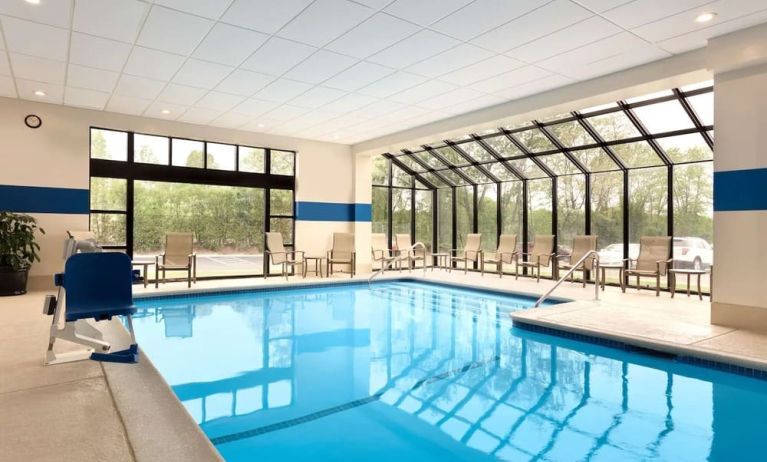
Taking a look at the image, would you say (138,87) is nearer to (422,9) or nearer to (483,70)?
(422,9)

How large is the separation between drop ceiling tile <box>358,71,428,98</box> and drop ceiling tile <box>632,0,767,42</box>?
252cm

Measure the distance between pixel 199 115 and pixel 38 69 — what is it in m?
2.49

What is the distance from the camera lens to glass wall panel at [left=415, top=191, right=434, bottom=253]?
11.8 meters

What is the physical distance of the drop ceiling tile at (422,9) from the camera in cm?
388

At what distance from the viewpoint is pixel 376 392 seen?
3.36 meters

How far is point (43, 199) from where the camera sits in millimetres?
7230

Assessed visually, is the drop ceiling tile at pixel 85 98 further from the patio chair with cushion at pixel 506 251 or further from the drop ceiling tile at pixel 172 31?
the patio chair with cushion at pixel 506 251

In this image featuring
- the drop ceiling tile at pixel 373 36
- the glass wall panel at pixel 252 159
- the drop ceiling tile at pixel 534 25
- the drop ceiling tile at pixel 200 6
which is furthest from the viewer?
the glass wall panel at pixel 252 159

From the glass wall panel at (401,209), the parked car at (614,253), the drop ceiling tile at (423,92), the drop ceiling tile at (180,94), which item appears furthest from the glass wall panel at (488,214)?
the drop ceiling tile at (180,94)

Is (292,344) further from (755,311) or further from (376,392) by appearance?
(755,311)

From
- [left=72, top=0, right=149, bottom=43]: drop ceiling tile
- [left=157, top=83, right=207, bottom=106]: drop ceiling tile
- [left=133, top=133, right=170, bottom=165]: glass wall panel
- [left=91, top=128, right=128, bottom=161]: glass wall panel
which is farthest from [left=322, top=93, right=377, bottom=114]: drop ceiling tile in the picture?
[left=91, top=128, right=128, bottom=161]: glass wall panel

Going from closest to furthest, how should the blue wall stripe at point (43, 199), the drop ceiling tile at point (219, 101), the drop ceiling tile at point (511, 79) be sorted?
1. the drop ceiling tile at point (511, 79)
2. the drop ceiling tile at point (219, 101)
3. the blue wall stripe at point (43, 199)

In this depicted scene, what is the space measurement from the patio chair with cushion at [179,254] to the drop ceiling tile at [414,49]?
16.3 ft

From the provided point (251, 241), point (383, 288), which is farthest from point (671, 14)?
point (251, 241)
